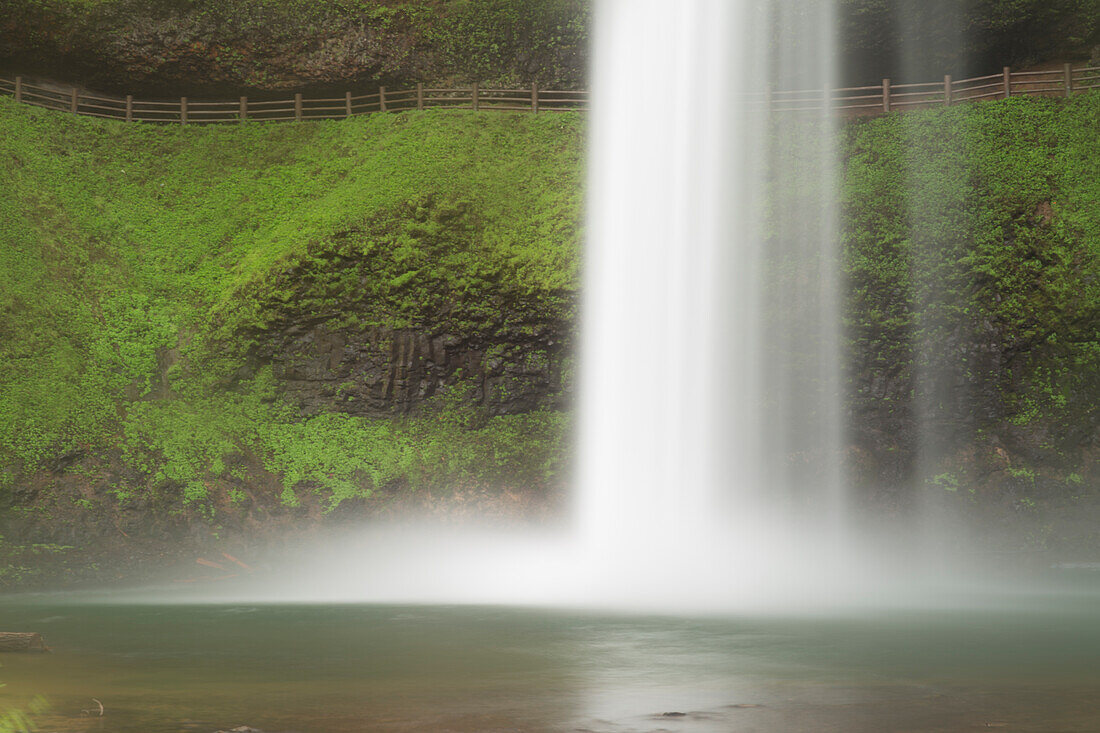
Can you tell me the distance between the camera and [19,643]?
10.8 metres

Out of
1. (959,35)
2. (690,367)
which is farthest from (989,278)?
(959,35)

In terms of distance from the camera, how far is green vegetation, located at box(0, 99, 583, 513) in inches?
899

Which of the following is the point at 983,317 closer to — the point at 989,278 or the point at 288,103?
the point at 989,278

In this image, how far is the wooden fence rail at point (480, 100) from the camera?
2995cm

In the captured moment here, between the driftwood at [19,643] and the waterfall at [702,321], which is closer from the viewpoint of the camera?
the driftwood at [19,643]

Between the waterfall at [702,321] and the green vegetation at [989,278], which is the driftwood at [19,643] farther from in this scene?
the green vegetation at [989,278]

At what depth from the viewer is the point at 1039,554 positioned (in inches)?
855

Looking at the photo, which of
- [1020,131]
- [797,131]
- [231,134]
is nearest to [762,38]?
[797,131]

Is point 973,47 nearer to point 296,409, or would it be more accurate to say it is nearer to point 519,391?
point 519,391

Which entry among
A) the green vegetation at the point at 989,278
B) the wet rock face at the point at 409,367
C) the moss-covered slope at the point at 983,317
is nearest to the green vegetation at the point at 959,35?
the green vegetation at the point at 989,278

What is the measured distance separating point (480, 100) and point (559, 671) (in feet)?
88.1

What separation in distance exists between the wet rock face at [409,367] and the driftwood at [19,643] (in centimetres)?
1387

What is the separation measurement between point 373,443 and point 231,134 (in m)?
14.0

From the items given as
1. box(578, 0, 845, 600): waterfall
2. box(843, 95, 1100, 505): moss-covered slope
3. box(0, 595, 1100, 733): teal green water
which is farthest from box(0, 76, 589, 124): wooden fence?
box(0, 595, 1100, 733): teal green water
